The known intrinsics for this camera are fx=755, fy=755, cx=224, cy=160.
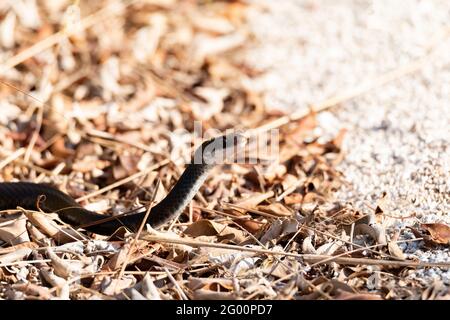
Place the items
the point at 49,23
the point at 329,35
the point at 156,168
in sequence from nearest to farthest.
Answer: the point at 156,168, the point at 49,23, the point at 329,35

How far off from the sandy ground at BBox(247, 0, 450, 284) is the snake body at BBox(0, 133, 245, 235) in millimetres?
779

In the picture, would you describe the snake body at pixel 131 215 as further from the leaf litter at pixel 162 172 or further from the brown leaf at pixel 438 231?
the brown leaf at pixel 438 231

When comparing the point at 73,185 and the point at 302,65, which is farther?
the point at 302,65

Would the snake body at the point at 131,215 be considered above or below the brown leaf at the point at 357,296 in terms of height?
above

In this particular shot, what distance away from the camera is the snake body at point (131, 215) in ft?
11.2

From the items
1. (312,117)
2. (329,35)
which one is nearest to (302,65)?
(329,35)

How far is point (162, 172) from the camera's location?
13.8 ft

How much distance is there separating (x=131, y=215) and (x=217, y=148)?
19.8 inches

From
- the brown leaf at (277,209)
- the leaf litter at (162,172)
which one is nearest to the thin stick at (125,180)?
the leaf litter at (162,172)

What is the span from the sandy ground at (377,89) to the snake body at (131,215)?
78 centimetres
